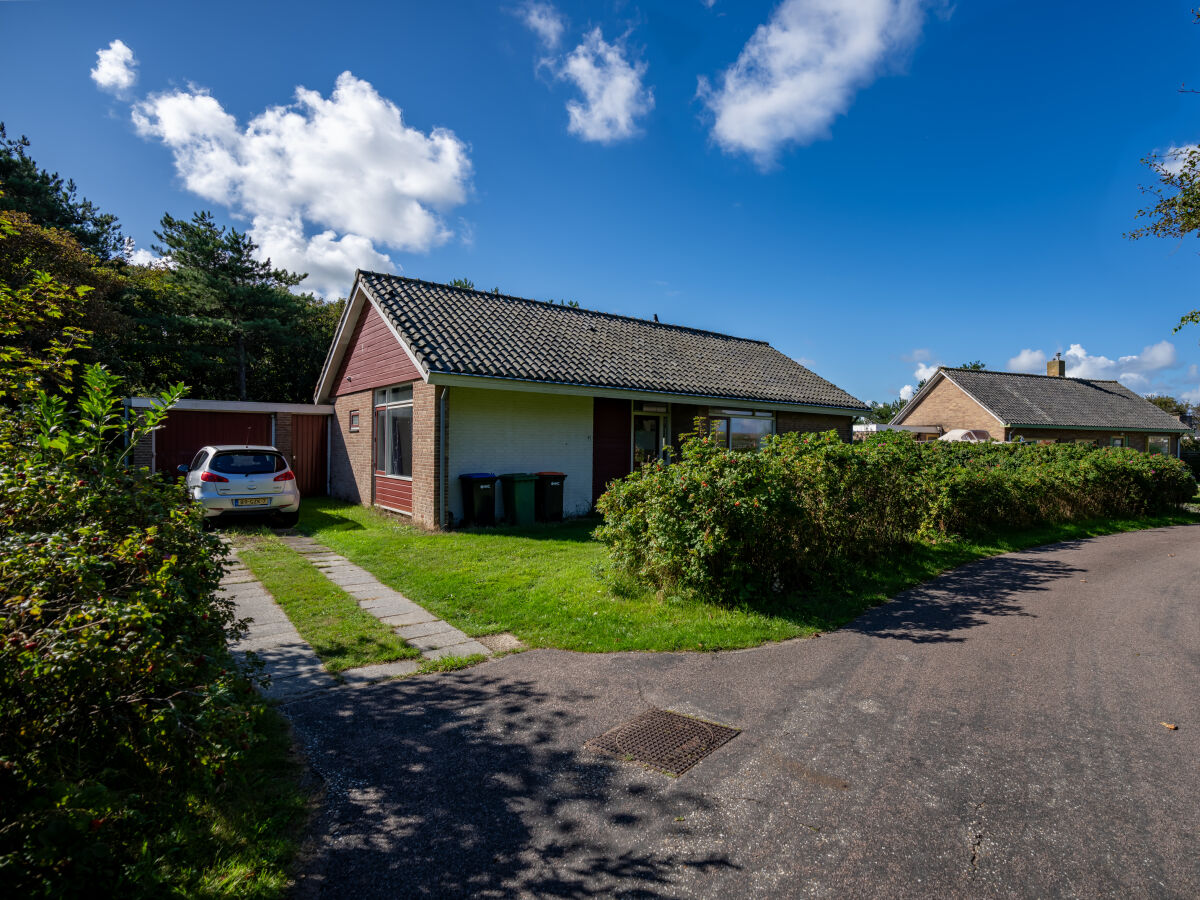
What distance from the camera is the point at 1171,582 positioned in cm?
841

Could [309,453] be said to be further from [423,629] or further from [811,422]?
[811,422]

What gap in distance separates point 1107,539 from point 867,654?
35.5ft

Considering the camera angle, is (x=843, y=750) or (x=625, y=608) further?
(x=625, y=608)

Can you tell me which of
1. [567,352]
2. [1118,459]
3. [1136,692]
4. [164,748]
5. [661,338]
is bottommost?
[1136,692]

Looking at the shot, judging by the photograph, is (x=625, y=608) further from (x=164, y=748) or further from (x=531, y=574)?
(x=164, y=748)

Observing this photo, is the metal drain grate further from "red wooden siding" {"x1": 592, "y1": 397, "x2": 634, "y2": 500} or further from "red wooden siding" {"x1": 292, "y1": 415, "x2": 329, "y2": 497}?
"red wooden siding" {"x1": 292, "y1": 415, "x2": 329, "y2": 497}

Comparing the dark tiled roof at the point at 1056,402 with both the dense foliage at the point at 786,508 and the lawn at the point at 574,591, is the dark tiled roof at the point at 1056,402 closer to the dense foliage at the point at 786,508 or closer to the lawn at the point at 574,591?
the dense foliage at the point at 786,508

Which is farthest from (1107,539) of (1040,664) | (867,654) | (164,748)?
(164,748)

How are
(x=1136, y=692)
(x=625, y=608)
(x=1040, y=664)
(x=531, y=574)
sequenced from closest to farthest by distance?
(x=1136, y=692), (x=1040, y=664), (x=625, y=608), (x=531, y=574)

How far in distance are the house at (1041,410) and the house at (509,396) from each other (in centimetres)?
1535

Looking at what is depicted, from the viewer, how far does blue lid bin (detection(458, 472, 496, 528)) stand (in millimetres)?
11656

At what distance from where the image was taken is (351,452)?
16.2 m

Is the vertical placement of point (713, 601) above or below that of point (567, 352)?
below

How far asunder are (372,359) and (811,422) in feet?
42.0
